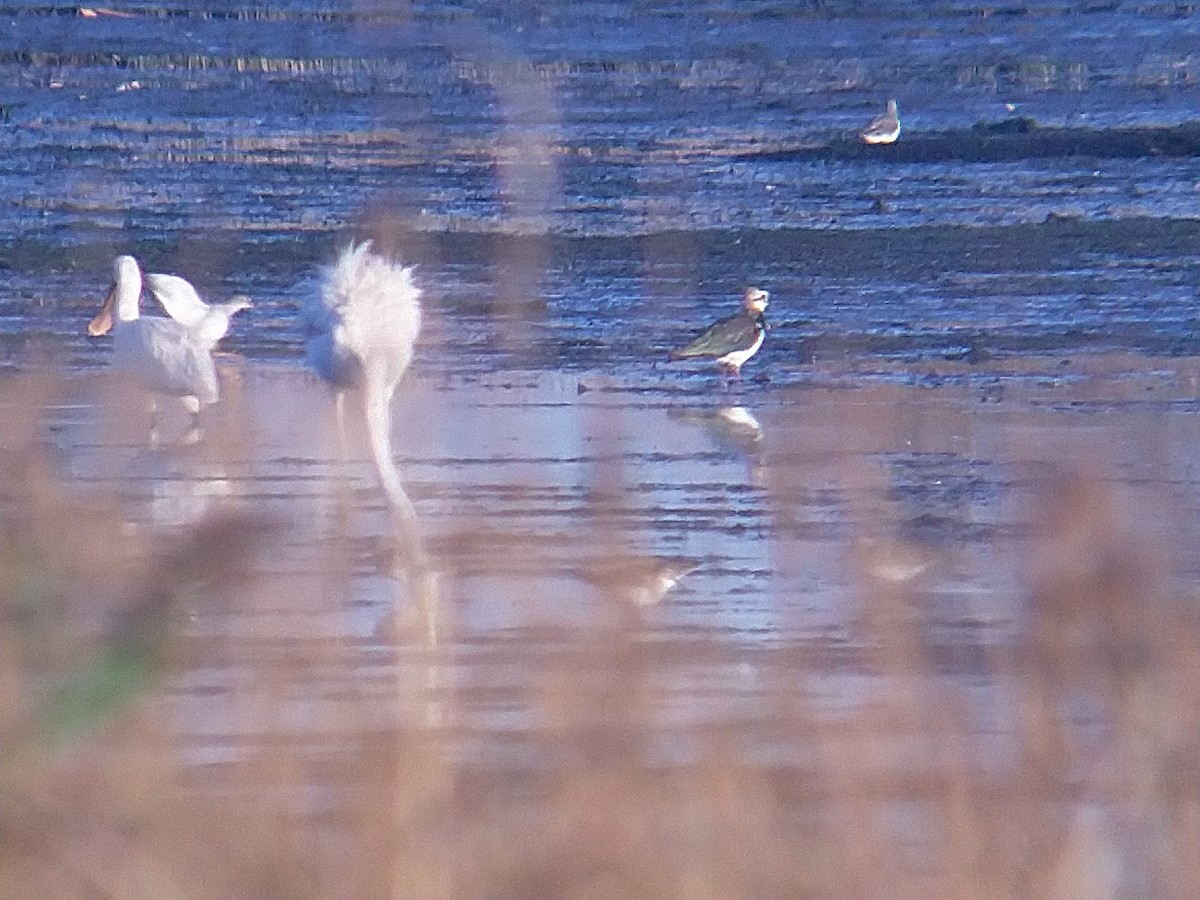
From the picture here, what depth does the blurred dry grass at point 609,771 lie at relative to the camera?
2.81 metres

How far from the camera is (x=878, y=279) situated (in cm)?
1160

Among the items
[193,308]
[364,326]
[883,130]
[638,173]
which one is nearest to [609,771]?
[364,326]

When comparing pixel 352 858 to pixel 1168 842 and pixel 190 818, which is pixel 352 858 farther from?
pixel 1168 842

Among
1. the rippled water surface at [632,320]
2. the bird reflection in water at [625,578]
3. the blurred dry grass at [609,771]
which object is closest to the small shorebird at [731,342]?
the rippled water surface at [632,320]

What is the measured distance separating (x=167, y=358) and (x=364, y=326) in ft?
4.22

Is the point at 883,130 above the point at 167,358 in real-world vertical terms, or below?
above

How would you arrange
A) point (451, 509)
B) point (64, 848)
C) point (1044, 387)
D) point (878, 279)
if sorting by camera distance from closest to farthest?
1. point (64, 848)
2. point (451, 509)
3. point (1044, 387)
4. point (878, 279)

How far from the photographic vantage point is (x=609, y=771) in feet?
9.92

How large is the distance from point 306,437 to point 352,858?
17.5 ft

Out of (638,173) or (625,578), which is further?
(638,173)

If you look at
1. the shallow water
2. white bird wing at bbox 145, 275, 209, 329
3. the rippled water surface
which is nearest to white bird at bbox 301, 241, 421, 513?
the rippled water surface

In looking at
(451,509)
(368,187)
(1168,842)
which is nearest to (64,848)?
(1168,842)

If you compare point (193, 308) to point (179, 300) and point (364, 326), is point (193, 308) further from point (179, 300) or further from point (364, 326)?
point (364, 326)

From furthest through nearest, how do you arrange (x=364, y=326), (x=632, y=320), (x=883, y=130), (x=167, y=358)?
(x=883, y=130) → (x=632, y=320) → (x=167, y=358) → (x=364, y=326)
